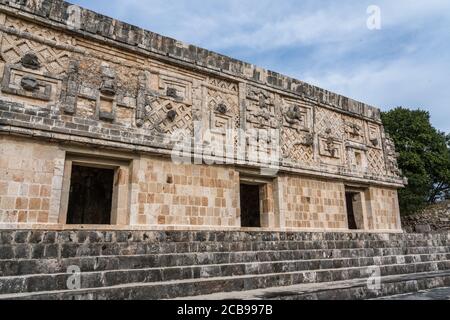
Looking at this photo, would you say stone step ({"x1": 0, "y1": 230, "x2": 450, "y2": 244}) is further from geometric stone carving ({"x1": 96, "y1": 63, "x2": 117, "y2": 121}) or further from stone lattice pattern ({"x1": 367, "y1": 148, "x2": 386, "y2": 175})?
stone lattice pattern ({"x1": 367, "y1": 148, "x2": 386, "y2": 175})

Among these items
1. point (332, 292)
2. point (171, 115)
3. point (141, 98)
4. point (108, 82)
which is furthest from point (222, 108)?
point (332, 292)

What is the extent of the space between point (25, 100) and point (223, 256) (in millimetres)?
4191

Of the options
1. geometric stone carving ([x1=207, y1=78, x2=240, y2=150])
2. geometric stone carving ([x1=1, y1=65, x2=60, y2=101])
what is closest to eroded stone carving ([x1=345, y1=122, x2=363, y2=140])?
geometric stone carving ([x1=207, y1=78, x2=240, y2=150])

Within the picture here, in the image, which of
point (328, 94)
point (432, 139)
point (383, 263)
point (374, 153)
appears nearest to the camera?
point (383, 263)

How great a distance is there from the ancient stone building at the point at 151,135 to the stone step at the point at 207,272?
→ 2.45 metres

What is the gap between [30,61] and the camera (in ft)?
18.1

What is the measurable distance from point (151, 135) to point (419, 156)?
15832mm

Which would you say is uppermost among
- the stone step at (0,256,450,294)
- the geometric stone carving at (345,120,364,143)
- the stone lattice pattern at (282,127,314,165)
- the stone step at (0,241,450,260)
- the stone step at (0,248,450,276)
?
the geometric stone carving at (345,120,364,143)

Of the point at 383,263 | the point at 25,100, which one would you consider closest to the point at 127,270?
the point at 25,100

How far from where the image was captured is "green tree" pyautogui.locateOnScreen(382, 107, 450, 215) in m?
16.5

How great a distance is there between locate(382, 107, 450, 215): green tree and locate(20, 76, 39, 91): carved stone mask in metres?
16.8

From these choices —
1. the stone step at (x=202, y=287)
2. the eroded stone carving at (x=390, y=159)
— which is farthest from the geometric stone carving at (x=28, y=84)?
the eroded stone carving at (x=390, y=159)
